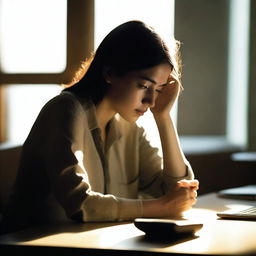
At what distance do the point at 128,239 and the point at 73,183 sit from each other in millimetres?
350

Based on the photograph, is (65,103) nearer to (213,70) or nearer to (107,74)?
(107,74)

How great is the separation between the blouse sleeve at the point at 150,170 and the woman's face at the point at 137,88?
0.24 m

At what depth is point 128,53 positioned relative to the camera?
1.84m

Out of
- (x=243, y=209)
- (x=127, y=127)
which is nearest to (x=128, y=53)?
(x=127, y=127)

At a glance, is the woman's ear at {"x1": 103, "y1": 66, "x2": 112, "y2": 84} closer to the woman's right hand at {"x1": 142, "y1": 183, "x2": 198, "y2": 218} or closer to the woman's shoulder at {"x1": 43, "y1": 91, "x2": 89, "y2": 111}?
the woman's shoulder at {"x1": 43, "y1": 91, "x2": 89, "y2": 111}

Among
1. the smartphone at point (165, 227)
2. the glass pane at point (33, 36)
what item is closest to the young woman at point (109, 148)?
the smartphone at point (165, 227)

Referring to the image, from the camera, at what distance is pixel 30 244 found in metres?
1.18

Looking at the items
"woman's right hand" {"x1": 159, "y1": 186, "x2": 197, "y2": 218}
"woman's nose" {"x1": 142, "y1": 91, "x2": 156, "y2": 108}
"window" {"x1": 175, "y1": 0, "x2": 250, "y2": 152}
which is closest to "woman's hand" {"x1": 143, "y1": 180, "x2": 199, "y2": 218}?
"woman's right hand" {"x1": 159, "y1": 186, "x2": 197, "y2": 218}

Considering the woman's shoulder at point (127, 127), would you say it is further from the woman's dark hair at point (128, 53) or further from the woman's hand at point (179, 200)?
the woman's hand at point (179, 200)

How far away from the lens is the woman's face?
1.83 metres

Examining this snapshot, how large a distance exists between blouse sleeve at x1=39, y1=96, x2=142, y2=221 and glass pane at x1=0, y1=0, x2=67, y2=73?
1.77m

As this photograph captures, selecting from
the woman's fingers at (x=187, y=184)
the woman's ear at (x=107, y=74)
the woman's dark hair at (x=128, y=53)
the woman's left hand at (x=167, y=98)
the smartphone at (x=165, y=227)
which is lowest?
the woman's fingers at (x=187, y=184)

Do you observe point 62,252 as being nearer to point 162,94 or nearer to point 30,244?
point 30,244

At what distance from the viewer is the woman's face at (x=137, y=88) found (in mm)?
1826
